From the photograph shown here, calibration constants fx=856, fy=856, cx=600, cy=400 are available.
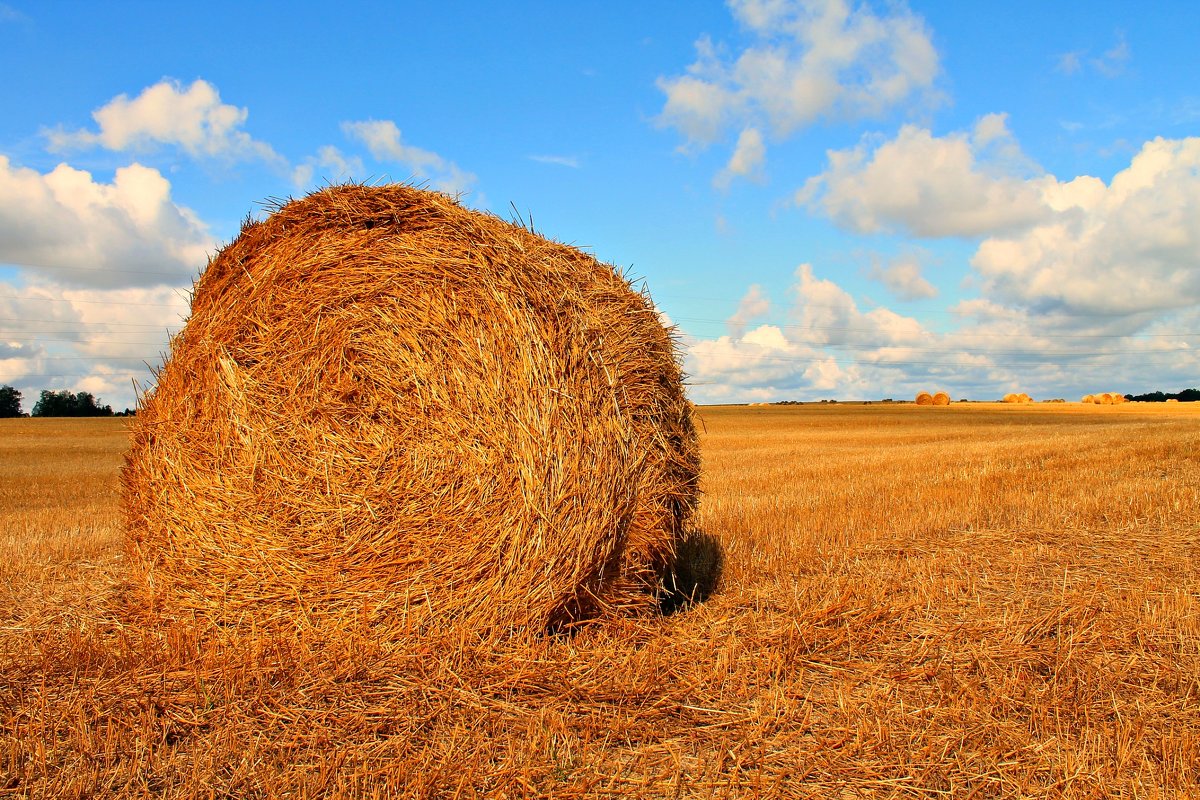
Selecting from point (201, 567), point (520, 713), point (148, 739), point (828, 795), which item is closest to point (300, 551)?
point (201, 567)

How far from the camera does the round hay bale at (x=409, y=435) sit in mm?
4402

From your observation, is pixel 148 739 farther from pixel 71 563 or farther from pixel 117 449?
pixel 117 449

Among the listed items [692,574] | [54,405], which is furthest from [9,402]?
[692,574]

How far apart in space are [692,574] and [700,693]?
219 cm

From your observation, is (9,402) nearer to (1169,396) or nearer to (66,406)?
(66,406)

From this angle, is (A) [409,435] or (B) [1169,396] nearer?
(A) [409,435]

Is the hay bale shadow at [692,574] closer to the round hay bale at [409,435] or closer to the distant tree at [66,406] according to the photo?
the round hay bale at [409,435]

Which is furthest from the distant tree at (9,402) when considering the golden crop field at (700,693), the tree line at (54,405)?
Answer: the golden crop field at (700,693)

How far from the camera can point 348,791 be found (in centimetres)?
286

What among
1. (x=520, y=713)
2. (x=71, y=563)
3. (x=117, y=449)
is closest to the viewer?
(x=520, y=713)

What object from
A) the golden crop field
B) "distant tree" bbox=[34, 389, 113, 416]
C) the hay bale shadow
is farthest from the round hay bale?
"distant tree" bbox=[34, 389, 113, 416]

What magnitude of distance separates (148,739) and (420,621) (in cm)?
134

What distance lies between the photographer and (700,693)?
3.74 m

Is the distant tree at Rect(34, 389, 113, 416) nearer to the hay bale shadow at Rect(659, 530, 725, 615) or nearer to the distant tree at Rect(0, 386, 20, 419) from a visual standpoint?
the distant tree at Rect(0, 386, 20, 419)
